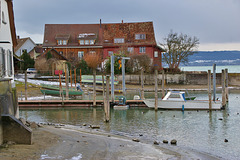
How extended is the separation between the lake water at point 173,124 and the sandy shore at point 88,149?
6.36 ft

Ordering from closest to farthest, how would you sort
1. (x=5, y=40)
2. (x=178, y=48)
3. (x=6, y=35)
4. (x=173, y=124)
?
(x=5, y=40) → (x=6, y=35) → (x=173, y=124) → (x=178, y=48)

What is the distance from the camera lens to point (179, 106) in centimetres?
3338

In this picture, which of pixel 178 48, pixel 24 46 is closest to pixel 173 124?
pixel 178 48

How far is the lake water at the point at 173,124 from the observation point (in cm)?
1922

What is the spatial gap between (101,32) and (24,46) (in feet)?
83.4

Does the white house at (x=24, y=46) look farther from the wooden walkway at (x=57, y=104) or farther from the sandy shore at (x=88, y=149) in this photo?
the sandy shore at (x=88, y=149)

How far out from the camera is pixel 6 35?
22.1 meters

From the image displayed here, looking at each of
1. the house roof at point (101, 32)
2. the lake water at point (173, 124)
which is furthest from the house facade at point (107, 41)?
the lake water at point (173, 124)

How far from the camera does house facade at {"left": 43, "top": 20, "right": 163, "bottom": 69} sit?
228ft

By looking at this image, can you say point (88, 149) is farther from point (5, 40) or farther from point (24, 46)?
point (24, 46)

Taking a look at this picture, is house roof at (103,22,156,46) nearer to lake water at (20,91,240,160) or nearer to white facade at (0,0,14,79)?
lake water at (20,91,240,160)

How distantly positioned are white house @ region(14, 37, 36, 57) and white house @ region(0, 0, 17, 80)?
65.2 meters

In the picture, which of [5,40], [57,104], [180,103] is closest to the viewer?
[5,40]

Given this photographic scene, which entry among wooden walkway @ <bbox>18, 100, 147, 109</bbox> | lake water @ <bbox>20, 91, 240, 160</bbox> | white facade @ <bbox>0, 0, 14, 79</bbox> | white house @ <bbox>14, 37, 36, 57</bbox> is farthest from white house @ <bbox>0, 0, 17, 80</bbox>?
white house @ <bbox>14, 37, 36, 57</bbox>
